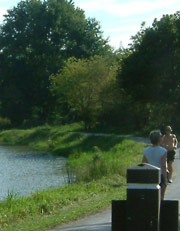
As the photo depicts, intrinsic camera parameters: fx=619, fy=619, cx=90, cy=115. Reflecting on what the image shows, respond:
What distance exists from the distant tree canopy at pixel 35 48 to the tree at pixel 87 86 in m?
17.5

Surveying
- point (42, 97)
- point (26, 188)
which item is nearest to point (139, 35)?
point (26, 188)

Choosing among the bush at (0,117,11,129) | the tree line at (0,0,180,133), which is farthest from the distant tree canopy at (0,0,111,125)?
the bush at (0,117,11,129)

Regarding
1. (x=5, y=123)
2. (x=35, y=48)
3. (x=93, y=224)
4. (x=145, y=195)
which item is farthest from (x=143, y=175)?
(x=5, y=123)

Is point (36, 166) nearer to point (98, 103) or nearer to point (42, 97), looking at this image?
point (98, 103)

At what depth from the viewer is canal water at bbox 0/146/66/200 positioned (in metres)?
24.2

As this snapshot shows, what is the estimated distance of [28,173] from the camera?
1205 inches

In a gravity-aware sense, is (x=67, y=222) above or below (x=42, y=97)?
below

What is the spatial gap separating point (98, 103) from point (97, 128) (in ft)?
10.1

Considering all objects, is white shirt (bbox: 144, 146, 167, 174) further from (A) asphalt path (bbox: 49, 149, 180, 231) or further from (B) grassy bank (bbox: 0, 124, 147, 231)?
(B) grassy bank (bbox: 0, 124, 147, 231)

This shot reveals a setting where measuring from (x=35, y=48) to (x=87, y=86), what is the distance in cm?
2254

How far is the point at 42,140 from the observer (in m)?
55.3

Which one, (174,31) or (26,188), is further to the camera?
(174,31)

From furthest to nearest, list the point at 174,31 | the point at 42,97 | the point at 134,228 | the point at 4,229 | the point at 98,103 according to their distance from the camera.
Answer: the point at 42,97
the point at 98,103
the point at 174,31
the point at 4,229
the point at 134,228

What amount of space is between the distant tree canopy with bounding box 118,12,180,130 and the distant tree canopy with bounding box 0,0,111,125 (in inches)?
1128
